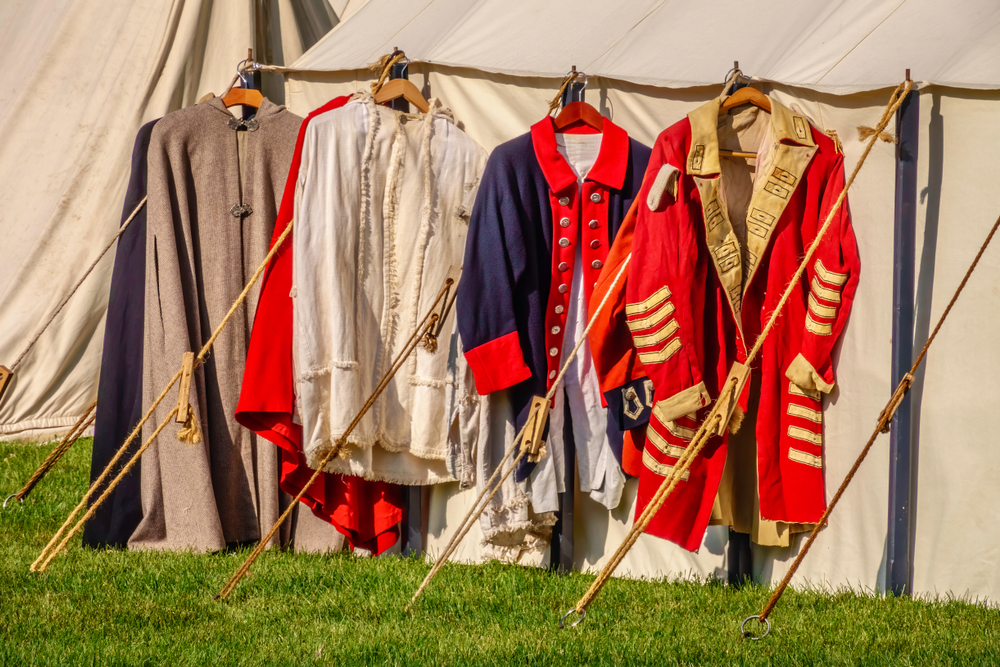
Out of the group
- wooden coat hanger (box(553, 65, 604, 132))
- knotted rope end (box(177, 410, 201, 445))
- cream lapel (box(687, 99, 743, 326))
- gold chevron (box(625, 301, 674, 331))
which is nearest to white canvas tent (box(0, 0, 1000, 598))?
wooden coat hanger (box(553, 65, 604, 132))

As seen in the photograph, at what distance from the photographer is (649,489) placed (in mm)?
3168

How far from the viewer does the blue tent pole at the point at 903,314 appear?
9.91 feet

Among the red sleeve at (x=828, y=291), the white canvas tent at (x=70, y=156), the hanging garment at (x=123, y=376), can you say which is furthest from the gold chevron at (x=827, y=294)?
the white canvas tent at (x=70, y=156)

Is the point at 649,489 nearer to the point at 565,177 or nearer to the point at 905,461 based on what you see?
the point at 905,461

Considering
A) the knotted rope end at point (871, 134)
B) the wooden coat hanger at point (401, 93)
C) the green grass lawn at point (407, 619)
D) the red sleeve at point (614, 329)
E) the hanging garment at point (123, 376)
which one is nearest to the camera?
the green grass lawn at point (407, 619)

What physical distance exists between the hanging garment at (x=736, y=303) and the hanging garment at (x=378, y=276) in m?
0.69

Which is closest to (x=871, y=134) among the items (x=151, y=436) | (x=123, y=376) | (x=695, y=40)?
(x=695, y=40)

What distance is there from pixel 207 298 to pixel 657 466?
1.69 meters

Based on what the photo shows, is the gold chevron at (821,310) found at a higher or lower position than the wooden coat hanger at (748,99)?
lower

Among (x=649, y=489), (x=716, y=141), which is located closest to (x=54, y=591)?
(x=649, y=489)

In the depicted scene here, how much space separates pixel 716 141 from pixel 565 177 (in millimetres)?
486

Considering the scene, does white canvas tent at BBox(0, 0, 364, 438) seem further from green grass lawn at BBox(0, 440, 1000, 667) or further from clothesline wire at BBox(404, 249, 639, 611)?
clothesline wire at BBox(404, 249, 639, 611)

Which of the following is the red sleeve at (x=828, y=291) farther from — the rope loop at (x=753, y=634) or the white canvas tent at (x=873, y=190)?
the rope loop at (x=753, y=634)

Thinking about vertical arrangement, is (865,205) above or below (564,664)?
above
